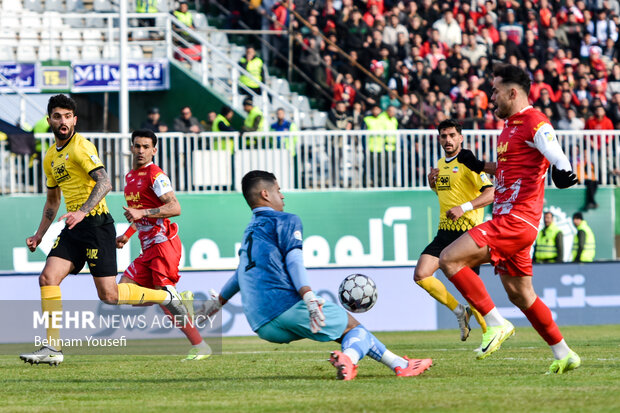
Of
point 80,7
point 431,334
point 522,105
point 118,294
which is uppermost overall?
point 80,7

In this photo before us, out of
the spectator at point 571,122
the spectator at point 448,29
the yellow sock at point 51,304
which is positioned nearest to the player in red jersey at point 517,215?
the yellow sock at point 51,304

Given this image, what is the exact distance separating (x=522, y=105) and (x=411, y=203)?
39.1 feet

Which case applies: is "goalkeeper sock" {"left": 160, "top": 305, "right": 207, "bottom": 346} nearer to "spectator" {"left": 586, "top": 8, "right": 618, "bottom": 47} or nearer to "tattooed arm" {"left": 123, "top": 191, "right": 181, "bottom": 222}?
"tattooed arm" {"left": 123, "top": 191, "right": 181, "bottom": 222}

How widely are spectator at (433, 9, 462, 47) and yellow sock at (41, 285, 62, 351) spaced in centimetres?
1703

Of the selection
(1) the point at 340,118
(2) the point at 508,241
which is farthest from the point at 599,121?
(2) the point at 508,241

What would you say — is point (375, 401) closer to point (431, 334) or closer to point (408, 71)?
point (431, 334)

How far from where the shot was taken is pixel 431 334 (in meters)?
17.3

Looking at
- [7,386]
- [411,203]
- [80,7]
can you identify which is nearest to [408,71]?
[411,203]

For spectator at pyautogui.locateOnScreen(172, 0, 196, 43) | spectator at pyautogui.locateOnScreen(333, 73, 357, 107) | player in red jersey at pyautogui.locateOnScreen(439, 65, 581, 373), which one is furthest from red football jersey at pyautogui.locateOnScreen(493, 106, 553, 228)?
spectator at pyautogui.locateOnScreen(172, 0, 196, 43)

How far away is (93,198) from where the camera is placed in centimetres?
1005

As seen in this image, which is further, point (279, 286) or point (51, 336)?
point (51, 336)

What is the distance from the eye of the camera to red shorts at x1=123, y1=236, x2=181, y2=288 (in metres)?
11.7

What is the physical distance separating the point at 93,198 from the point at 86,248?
2.01ft

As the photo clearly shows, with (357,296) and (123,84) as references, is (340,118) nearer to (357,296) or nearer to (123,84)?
(123,84)
